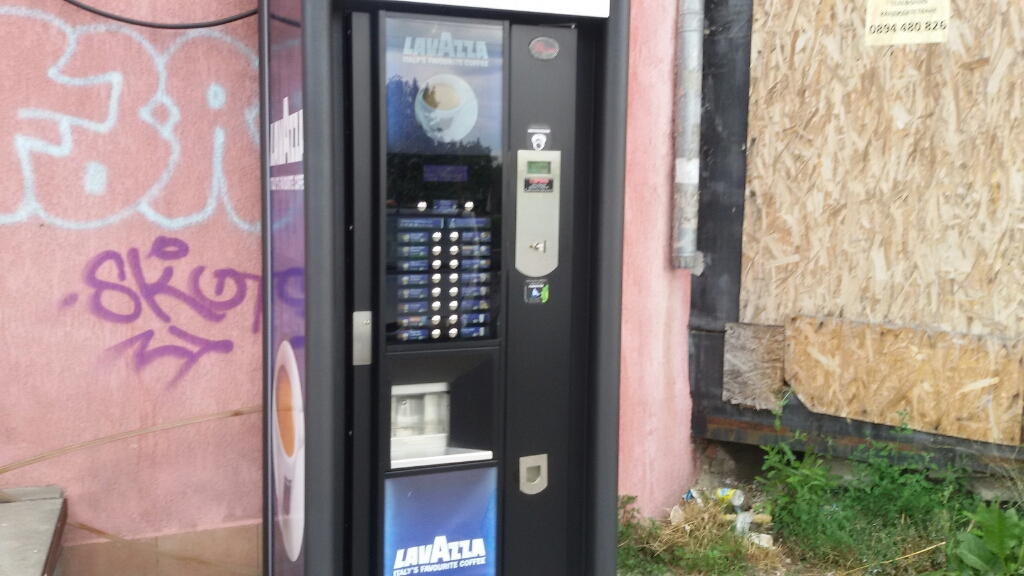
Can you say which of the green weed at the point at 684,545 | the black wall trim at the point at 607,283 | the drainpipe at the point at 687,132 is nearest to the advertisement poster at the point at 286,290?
the black wall trim at the point at 607,283

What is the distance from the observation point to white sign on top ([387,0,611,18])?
2002 millimetres

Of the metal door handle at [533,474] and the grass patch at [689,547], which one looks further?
the grass patch at [689,547]

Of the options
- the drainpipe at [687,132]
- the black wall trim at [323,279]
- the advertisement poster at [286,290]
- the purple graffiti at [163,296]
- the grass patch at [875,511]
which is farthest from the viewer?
the drainpipe at [687,132]

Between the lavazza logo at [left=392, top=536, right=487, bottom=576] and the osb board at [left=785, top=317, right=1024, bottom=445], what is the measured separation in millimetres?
1774

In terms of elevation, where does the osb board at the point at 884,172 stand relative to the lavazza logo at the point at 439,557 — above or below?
above

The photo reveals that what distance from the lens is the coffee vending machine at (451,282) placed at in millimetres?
1985

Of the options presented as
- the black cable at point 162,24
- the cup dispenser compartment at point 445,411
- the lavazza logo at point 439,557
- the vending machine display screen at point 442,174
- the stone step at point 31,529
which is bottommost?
the stone step at point 31,529

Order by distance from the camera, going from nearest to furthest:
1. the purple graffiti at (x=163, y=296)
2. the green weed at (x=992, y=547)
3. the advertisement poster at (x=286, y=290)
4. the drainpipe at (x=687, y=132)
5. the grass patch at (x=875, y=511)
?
the advertisement poster at (x=286, y=290)
the purple graffiti at (x=163, y=296)
the green weed at (x=992, y=547)
the grass patch at (x=875, y=511)
the drainpipe at (x=687, y=132)

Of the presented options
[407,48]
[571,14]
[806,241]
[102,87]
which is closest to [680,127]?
[806,241]

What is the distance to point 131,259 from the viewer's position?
2.78 m

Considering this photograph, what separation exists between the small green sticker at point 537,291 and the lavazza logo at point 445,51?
534mm

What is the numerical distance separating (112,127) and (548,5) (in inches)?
58.7

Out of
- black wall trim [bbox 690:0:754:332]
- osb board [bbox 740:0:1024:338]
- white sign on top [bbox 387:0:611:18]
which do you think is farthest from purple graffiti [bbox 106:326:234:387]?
osb board [bbox 740:0:1024:338]

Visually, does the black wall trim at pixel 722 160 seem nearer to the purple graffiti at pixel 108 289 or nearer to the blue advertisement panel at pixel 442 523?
the blue advertisement panel at pixel 442 523
